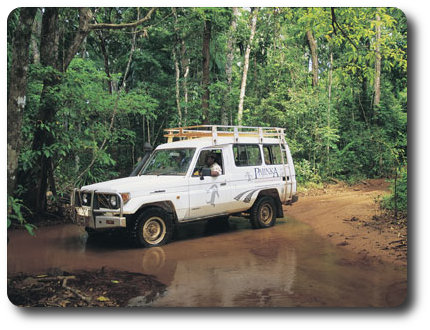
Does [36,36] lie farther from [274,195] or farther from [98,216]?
[274,195]

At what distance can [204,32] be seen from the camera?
7598 millimetres

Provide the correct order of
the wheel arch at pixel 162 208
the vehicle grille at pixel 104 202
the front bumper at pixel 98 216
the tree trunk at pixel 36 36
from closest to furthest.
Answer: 1. the front bumper at pixel 98 216
2. the vehicle grille at pixel 104 202
3. the wheel arch at pixel 162 208
4. the tree trunk at pixel 36 36

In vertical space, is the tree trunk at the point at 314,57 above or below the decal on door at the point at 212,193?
above

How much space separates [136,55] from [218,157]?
13.2 feet

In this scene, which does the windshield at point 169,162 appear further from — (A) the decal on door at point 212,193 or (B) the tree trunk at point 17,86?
(B) the tree trunk at point 17,86

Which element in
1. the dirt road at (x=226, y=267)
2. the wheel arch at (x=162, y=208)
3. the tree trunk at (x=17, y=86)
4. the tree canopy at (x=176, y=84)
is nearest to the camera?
the dirt road at (x=226, y=267)

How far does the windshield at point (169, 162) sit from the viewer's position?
20.9ft

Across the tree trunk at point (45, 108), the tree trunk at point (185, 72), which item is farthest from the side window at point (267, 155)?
the tree trunk at point (45, 108)

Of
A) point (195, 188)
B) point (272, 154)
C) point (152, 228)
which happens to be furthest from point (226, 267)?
point (272, 154)

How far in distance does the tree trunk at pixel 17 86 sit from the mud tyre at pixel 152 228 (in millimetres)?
2028

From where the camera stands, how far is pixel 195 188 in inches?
245
